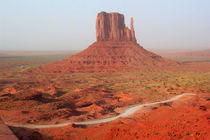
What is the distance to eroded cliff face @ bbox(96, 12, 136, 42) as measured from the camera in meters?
93.4

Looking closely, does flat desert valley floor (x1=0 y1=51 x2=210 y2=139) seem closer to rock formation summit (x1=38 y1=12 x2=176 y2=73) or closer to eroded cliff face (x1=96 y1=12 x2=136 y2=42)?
rock formation summit (x1=38 y1=12 x2=176 y2=73)

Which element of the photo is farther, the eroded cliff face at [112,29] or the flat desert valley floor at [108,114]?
the eroded cliff face at [112,29]

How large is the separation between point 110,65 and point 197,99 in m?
55.1

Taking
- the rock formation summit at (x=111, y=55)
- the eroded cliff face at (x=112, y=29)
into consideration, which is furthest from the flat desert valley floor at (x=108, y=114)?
the eroded cliff face at (x=112, y=29)

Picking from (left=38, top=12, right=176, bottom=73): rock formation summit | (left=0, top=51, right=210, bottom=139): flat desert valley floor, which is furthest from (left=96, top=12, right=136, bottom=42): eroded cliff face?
(left=0, top=51, right=210, bottom=139): flat desert valley floor

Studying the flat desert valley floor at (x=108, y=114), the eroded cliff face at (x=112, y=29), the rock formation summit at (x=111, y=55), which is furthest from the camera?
the eroded cliff face at (x=112, y=29)

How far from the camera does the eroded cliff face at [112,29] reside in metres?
93.4

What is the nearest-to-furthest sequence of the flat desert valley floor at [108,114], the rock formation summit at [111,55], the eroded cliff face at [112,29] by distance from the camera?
the flat desert valley floor at [108,114], the rock formation summit at [111,55], the eroded cliff face at [112,29]

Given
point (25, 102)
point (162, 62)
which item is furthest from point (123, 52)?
point (25, 102)

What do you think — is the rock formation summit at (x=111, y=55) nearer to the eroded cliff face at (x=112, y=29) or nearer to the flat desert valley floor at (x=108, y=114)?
the eroded cliff face at (x=112, y=29)

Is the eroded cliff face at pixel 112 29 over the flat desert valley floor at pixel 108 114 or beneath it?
over

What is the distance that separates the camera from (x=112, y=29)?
93625mm

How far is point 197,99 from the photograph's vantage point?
24.4 metres

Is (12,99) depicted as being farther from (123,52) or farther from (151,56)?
(151,56)
